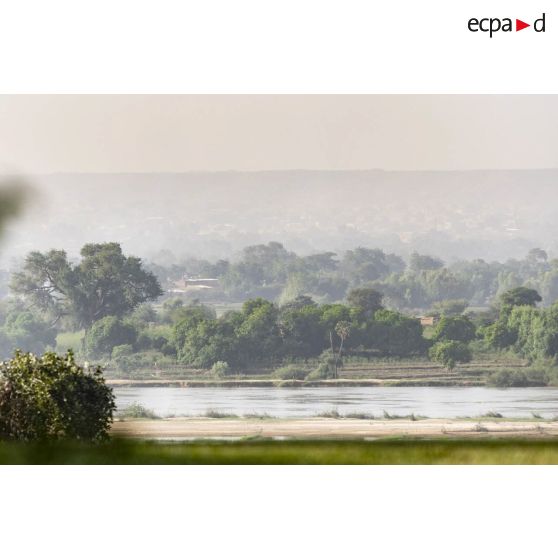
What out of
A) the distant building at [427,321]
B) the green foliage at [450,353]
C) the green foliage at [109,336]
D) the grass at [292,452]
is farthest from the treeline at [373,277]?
the grass at [292,452]

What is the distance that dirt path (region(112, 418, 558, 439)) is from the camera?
43.0 feet

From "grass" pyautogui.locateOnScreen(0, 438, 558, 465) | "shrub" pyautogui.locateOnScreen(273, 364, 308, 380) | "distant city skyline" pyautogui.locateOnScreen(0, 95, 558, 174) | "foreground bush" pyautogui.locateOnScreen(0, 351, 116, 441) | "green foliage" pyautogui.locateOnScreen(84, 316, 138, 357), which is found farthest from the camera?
"green foliage" pyautogui.locateOnScreen(84, 316, 138, 357)

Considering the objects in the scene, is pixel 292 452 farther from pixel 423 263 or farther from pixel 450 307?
pixel 423 263

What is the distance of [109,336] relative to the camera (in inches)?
537

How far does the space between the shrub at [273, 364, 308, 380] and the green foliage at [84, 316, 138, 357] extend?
1.67 m

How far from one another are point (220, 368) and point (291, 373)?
0.77 m

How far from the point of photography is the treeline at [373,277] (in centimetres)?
1354

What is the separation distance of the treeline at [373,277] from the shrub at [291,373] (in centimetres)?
74

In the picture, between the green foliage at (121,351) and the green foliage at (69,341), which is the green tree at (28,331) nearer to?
the green foliage at (69,341)

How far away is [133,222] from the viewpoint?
45.1 feet

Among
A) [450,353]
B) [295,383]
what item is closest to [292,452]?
[295,383]

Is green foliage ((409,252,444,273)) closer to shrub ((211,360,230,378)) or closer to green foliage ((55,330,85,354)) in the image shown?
shrub ((211,360,230,378))

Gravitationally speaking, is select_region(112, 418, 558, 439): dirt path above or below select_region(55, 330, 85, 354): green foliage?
below

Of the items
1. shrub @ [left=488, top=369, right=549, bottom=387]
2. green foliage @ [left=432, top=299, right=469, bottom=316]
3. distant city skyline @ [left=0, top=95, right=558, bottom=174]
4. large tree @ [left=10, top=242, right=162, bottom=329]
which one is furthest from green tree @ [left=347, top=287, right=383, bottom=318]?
large tree @ [left=10, top=242, right=162, bottom=329]
